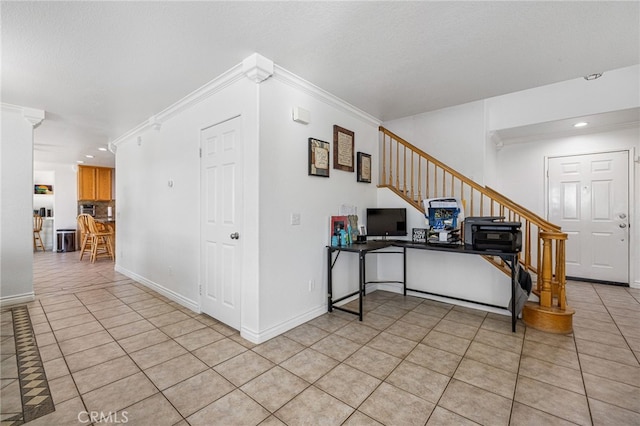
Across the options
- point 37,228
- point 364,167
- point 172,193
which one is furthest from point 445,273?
point 37,228

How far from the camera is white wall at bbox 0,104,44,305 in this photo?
3486mm

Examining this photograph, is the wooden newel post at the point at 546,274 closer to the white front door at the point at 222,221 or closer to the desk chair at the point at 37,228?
the white front door at the point at 222,221

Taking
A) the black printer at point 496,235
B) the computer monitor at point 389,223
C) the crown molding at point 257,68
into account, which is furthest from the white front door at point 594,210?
the crown molding at point 257,68

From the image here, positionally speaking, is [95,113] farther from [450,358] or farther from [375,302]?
[450,358]

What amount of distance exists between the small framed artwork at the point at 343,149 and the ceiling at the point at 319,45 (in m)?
0.42

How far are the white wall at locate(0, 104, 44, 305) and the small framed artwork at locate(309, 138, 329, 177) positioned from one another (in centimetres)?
362

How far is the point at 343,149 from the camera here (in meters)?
3.49

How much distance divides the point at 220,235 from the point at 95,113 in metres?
2.66

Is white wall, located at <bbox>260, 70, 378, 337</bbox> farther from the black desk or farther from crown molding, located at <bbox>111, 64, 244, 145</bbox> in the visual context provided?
crown molding, located at <bbox>111, 64, 244, 145</bbox>

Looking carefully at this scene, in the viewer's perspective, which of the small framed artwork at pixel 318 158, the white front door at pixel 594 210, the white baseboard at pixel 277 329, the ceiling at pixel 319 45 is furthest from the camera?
the white front door at pixel 594 210

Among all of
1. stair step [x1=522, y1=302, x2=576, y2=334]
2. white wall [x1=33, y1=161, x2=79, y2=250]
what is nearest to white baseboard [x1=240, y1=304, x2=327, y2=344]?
stair step [x1=522, y1=302, x2=576, y2=334]

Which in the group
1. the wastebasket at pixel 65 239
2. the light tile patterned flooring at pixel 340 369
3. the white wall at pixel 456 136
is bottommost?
the light tile patterned flooring at pixel 340 369

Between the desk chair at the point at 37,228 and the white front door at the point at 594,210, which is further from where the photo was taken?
the desk chair at the point at 37,228

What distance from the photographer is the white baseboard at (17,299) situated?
3.49 metres
